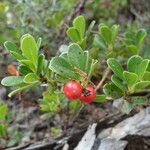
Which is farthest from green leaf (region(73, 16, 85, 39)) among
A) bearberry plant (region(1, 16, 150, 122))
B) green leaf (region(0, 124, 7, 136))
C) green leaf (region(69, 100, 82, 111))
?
green leaf (region(0, 124, 7, 136))

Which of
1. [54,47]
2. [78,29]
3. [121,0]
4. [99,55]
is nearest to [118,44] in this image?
[99,55]

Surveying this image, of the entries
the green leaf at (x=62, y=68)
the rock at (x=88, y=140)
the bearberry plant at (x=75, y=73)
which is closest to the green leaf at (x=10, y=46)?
the bearberry plant at (x=75, y=73)

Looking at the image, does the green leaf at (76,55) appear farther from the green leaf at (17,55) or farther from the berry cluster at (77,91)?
the green leaf at (17,55)

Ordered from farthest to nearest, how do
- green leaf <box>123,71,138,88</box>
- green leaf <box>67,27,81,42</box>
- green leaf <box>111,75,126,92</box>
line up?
green leaf <box>67,27,81,42</box>, green leaf <box>111,75,126,92</box>, green leaf <box>123,71,138,88</box>

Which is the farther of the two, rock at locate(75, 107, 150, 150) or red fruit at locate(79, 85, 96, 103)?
rock at locate(75, 107, 150, 150)

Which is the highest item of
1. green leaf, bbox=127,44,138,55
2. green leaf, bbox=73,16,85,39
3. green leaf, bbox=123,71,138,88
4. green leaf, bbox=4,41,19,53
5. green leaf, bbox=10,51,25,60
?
green leaf, bbox=73,16,85,39

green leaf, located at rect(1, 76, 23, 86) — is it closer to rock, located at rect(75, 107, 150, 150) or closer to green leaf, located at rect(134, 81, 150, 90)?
green leaf, located at rect(134, 81, 150, 90)

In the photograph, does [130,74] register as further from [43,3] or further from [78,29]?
[43,3]
